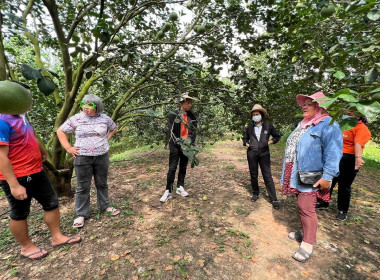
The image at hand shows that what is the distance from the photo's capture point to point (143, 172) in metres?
5.74

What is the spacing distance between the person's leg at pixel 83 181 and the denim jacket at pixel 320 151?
8.49 feet

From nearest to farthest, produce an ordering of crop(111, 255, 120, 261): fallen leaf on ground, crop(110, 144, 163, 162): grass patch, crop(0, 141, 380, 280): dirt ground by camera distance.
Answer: crop(0, 141, 380, 280): dirt ground < crop(111, 255, 120, 261): fallen leaf on ground < crop(110, 144, 163, 162): grass patch

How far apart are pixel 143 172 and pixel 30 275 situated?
12.2 ft

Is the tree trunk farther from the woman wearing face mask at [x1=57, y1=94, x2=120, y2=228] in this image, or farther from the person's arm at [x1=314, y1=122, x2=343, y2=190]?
the person's arm at [x1=314, y1=122, x2=343, y2=190]

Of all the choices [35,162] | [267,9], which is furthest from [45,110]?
[267,9]

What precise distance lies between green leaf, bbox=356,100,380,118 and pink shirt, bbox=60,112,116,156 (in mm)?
2644

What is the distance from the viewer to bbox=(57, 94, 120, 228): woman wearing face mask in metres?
2.62

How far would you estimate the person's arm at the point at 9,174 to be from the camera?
1805mm

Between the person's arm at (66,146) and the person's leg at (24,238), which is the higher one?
the person's arm at (66,146)

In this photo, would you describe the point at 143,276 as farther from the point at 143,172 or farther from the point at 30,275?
the point at 143,172

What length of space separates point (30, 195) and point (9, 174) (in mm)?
390

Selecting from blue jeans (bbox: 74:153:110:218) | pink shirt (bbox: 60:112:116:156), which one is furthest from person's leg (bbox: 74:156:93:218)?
pink shirt (bbox: 60:112:116:156)

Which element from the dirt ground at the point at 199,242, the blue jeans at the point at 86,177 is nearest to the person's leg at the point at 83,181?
the blue jeans at the point at 86,177

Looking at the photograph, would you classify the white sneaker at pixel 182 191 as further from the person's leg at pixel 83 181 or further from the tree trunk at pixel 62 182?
the tree trunk at pixel 62 182
